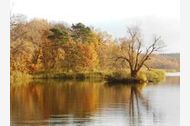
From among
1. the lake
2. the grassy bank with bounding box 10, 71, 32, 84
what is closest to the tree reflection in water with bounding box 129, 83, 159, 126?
the lake

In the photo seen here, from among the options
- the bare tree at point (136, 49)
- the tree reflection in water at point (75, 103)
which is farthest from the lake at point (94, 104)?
the bare tree at point (136, 49)

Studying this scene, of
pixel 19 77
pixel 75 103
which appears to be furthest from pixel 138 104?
pixel 19 77

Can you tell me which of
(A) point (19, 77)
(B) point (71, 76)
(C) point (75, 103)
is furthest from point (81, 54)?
(A) point (19, 77)

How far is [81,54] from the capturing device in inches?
169

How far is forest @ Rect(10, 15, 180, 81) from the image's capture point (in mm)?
4250

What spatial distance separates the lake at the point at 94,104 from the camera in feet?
13.8

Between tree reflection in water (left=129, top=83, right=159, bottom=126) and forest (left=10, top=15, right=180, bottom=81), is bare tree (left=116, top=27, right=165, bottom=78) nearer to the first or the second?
forest (left=10, top=15, right=180, bottom=81)

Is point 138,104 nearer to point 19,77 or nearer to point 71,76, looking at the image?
point 71,76

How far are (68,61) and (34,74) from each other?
25 centimetres

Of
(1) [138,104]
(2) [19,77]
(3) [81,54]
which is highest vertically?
(3) [81,54]

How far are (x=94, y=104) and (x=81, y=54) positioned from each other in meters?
0.35

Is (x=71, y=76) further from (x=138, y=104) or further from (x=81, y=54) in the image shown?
(x=138, y=104)

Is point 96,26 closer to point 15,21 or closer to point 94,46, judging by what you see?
point 94,46

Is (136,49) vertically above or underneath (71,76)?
above
